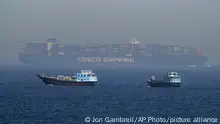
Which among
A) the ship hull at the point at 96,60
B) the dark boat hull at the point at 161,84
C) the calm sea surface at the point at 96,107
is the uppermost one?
the calm sea surface at the point at 96,107

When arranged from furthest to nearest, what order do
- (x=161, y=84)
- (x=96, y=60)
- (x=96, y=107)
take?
(x=96, y=60) → (x=161, y=84) → (x=96, y=107)

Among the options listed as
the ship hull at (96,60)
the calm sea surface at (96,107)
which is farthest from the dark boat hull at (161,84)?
the ship hull at (96,60)

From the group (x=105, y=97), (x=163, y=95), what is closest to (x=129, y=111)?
(x=105, y=97)

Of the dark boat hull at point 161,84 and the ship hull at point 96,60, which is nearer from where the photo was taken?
the dark boat hull at point 161,84

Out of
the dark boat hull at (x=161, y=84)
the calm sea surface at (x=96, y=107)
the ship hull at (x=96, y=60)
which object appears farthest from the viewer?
the ship hull at (x=96, y=60)

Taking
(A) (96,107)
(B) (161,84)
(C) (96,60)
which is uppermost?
(A) (96,107)

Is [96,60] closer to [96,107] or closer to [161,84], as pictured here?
[161,84]

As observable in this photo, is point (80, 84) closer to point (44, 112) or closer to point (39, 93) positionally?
point (39, 93)

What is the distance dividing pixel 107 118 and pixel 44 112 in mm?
4769

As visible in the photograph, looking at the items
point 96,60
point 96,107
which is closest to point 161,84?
point 96,107

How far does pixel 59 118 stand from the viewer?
31.1 metres

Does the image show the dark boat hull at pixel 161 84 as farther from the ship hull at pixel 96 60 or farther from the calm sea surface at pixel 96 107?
the ship hull at pixel 96 60

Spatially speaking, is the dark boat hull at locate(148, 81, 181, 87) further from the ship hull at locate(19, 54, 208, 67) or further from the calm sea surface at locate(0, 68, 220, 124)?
the ship hull at locate(19, 54, 208, 67)

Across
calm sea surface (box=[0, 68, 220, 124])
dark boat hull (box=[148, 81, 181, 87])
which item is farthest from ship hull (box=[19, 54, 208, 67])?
calm sea surface (box=[0, 68, 220, 124])
